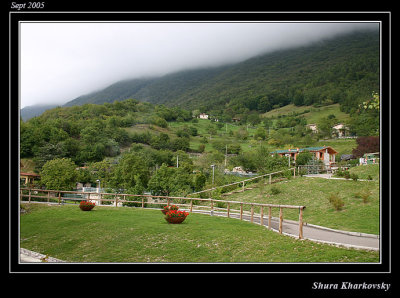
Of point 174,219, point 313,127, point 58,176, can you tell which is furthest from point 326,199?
point 313,127

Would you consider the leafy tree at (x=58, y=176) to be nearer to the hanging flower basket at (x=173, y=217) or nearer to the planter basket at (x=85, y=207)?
the planter basket at (x=85, y=207)

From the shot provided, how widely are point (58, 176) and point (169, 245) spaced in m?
19.3

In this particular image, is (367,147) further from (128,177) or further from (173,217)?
(173,217)

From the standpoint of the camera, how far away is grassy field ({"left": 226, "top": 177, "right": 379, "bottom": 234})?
31.4 ft

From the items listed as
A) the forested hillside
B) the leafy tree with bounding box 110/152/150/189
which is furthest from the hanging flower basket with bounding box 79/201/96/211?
the forested hillside

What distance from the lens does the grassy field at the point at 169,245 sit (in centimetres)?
537

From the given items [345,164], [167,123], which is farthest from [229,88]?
[345,164]

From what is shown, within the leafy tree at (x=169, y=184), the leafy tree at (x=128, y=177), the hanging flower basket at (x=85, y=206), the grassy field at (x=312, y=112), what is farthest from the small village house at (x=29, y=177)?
the grassy field at (x=312, y=112)

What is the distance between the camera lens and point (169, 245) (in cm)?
632

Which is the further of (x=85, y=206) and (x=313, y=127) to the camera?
(x=313, y=127)

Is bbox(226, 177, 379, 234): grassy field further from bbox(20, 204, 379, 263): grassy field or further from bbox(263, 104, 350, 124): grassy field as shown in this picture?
bbox(263, 104, 350, 124): grassy field
